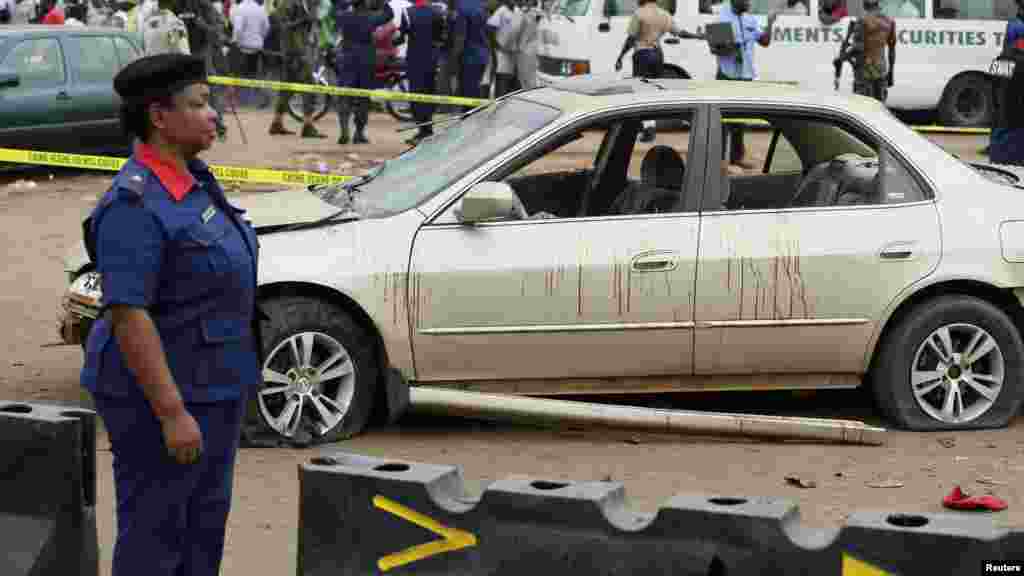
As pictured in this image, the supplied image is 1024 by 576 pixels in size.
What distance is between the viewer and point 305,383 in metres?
7.49

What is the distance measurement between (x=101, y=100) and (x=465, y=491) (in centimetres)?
1327

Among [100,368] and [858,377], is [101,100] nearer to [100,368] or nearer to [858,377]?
[858,377]

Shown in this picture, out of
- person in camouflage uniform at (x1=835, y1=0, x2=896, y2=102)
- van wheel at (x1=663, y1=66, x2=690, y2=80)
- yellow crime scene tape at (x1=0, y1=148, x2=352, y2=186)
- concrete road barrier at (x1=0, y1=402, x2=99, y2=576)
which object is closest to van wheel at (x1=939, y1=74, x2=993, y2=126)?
person in camouflage uniform at (x1=835, y1=0, x2=896, y2=102)

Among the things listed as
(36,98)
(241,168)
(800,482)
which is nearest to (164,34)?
(36,98)

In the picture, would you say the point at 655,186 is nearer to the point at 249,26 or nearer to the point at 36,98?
the point at 36,98

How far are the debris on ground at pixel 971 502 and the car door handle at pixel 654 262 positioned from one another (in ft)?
5.03

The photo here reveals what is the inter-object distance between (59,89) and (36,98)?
304mm

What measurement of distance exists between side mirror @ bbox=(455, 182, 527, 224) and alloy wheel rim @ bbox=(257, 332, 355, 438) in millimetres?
775

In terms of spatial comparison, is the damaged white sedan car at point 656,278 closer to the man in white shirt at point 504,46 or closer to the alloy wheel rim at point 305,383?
the alloy wheel rim at point 305,383

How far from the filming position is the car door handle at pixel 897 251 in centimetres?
767

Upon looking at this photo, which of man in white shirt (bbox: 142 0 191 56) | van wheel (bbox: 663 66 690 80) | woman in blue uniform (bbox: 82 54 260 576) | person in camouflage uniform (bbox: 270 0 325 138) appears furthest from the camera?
van wheel (bbox: 663 66 690 80)

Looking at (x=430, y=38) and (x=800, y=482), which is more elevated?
(x=430, y=38)

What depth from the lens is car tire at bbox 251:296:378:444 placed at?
7.44 m

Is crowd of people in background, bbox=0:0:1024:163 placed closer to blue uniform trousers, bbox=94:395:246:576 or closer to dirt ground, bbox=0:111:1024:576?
dirt ground, bbox=0:111:1024:576
